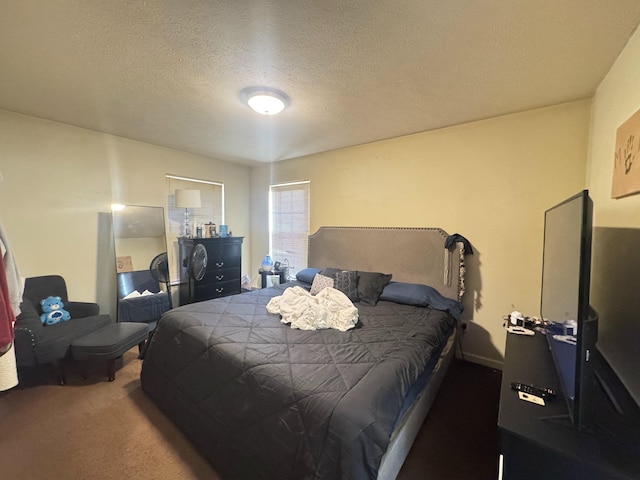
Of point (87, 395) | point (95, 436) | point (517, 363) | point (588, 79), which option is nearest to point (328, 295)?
point (517, 363)

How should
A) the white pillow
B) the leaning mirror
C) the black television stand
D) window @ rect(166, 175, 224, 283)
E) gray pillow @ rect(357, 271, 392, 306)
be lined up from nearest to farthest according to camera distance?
the black television stand < gray pillow @ rect(357, 271, 392, 306) < the white pillow < the leaning mirror < window @ rect(166, 175, 224, 283)

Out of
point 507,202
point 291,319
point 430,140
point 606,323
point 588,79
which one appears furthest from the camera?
point 430,140

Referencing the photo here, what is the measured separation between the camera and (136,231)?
356 cm

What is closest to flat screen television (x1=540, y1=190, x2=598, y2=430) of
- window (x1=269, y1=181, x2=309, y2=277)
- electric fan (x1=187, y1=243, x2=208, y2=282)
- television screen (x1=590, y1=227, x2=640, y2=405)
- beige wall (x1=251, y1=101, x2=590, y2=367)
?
television screen (x1=590, y1=227, x2=640, y2=405)

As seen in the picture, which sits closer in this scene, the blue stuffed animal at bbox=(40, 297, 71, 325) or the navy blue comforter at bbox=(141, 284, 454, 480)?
the navy blue comforter at bbox=(141, 284, 454, 480)

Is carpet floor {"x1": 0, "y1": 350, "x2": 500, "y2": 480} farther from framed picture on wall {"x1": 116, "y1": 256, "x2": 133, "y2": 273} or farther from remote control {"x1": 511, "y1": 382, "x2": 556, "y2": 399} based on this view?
framed picture on wall {"x1": 116, "y1": 256, "x2": 133, "y2": 273}

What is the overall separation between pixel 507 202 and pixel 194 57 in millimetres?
2857

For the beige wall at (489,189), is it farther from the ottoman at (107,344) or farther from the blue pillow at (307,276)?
the ottoman at (107,344)

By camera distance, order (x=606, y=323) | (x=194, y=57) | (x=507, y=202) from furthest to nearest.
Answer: (x=507, y=202), (x=194, y=57), (x=606, y=323)

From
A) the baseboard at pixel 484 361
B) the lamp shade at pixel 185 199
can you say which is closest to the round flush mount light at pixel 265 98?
the lamp shade at pixel 185 199

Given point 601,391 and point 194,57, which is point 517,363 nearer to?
point 601,391

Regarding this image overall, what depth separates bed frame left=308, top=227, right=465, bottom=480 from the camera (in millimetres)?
2646

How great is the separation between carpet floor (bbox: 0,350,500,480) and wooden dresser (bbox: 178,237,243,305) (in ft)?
4.83

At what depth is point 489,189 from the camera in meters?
2.69
